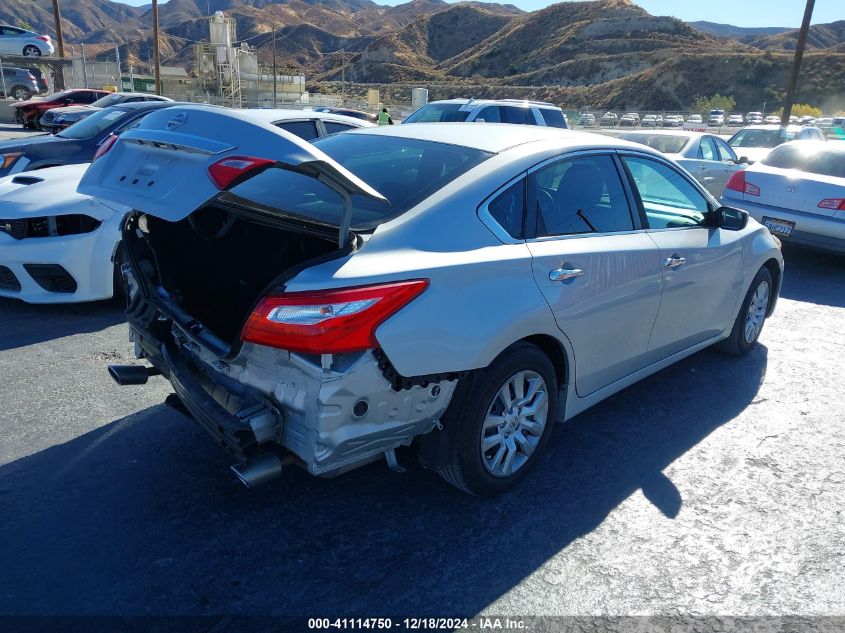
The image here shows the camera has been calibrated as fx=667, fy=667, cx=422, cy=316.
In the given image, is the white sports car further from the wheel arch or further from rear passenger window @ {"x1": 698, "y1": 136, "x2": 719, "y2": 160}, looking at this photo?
rear passenger window @ {"x1": 698, "y1": 136, "x2": 719, "y2": 160}

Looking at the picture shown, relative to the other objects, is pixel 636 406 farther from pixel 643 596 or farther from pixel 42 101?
pixel 42 101

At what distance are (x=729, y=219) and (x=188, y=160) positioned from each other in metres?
3.49

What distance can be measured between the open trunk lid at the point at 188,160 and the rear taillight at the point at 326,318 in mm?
307

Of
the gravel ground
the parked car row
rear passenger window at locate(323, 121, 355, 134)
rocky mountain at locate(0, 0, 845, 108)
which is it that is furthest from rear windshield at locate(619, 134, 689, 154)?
rocky mountain at locate(0, 0, 845, 108)

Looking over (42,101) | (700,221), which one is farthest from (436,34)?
(700,221)

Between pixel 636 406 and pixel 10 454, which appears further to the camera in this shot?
pixel 636 406

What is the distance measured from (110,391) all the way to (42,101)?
2371cm

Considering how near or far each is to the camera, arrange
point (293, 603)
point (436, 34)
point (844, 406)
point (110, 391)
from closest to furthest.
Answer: point (293, 603) < point (110, 391) < point (844, 406) < point (436, 34)

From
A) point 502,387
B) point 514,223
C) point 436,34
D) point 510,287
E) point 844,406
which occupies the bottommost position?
point 844,406

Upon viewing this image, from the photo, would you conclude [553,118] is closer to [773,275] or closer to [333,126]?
[333,126]

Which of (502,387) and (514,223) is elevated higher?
(514,223)

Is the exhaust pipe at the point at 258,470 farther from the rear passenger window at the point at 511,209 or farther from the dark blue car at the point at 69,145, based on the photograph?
the dark blue car at the point at 69,145

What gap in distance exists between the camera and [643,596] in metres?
2.65

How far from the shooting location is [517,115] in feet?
39.5
